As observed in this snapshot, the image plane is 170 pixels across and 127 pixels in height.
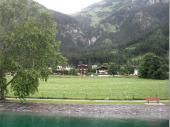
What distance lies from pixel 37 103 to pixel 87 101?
252 inches

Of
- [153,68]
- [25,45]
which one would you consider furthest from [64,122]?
[153,68]

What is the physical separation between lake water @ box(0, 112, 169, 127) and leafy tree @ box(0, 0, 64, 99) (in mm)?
5631

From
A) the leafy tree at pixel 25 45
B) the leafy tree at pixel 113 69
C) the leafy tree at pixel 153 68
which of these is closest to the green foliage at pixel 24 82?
the leafy tree at pixel 25 45

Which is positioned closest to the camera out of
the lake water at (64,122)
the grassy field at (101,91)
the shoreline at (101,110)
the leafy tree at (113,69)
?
the lake water at (64,122)

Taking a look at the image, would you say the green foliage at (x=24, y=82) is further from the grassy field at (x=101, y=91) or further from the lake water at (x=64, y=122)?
the grassy field at (x=101, y=91)

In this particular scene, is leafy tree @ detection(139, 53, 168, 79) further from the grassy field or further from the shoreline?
the shoreline

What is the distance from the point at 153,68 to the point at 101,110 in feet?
266

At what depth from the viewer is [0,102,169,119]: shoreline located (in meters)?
46.6

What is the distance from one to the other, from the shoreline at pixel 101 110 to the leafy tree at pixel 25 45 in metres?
2.81

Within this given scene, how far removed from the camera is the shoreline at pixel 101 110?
46594 mm

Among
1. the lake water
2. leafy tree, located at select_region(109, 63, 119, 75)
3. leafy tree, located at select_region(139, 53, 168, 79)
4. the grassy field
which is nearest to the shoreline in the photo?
the lake water

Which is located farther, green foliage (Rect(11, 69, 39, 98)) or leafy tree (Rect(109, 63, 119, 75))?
leafy tree (Rect(109, 63, 119, 75))

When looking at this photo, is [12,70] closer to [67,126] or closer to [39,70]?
[39,70]

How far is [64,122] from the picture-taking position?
141 ft
